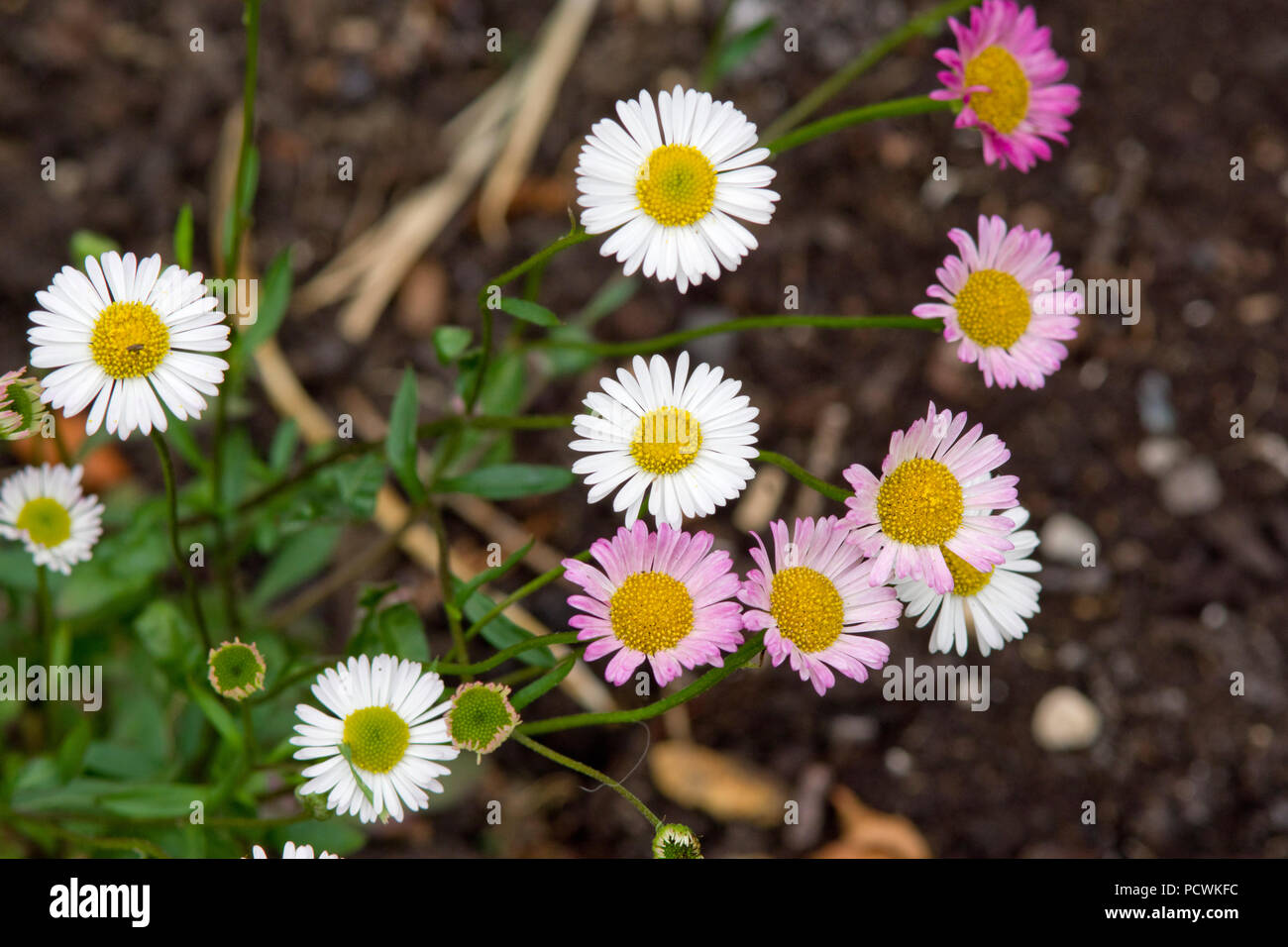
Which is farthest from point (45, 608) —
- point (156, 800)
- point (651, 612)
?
point (651, 612)

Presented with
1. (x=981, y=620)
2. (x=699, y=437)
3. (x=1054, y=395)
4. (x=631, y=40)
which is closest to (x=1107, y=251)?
(x=1054, y=395)

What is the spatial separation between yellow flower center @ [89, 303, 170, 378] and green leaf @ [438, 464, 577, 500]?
61 cm

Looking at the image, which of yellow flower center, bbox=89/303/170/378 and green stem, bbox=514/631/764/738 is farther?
yellow flower center, bbox=89/303/170/378

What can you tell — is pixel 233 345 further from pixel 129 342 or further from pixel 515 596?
pixel 515 596

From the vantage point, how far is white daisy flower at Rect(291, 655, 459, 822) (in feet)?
5.43

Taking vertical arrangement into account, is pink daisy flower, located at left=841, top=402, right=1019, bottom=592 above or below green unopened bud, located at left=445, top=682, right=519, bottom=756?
above

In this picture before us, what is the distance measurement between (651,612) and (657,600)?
2cm

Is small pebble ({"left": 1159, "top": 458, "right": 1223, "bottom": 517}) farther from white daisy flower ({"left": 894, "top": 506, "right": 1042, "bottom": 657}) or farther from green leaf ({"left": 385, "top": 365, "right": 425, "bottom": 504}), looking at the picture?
green leaf ({"left": 385, "top": 365, "right": 425, "bottom": 504})

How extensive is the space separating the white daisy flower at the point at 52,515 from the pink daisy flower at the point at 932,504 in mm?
1361

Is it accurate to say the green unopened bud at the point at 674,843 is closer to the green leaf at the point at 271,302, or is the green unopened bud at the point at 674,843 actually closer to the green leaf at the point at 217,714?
the green leaf at the point at 217,714

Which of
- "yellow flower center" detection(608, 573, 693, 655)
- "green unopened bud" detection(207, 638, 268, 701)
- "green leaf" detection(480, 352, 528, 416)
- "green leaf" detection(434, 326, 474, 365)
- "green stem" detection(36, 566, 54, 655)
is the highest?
"green leaf" detection(480, 352, 528, 416)

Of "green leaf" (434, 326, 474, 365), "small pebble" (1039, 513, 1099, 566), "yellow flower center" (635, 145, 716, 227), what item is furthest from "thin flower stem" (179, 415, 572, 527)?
"small pebble" (1039, 513, 1099, 566)

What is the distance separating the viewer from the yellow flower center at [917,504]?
1711 millimetres
